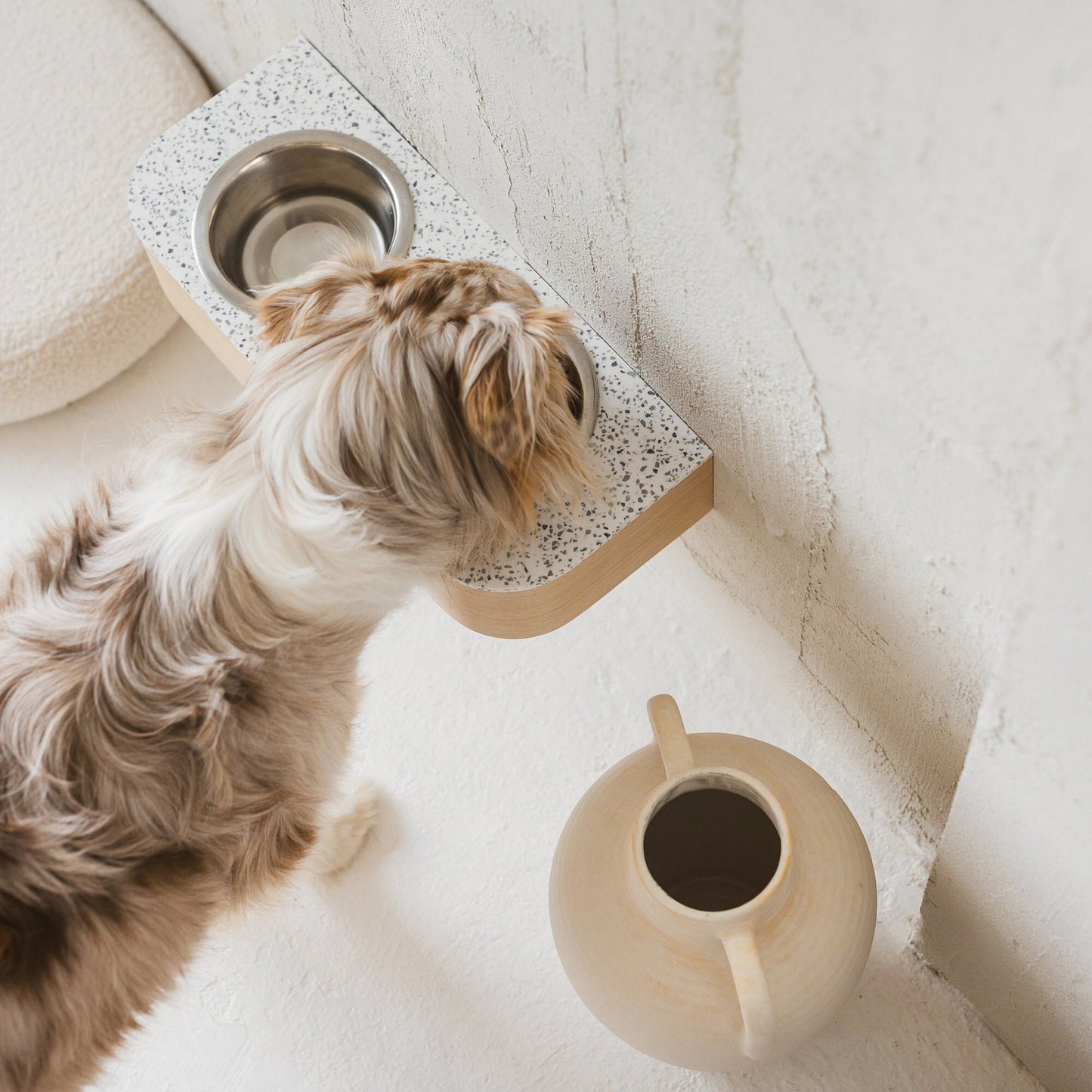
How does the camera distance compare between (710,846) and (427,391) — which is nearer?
(427,391)

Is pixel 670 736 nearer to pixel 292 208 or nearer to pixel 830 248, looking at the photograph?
pixel 830 248

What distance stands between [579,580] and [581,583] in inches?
0.6

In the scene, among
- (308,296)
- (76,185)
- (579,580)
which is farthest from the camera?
(76,185)

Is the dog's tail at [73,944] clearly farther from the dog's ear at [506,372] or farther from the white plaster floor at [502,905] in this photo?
the dog's ear at [506,372]

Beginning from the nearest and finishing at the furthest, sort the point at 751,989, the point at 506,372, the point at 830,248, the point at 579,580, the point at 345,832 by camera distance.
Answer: the point at 830,248 → the point at 751,989 → the point at 506,372 → the point at 579,580 → the point at 345,832

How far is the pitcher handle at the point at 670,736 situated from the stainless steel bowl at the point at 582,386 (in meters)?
0.42

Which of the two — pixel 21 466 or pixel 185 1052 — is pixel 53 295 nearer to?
pixel 21 466

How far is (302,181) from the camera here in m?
1.85

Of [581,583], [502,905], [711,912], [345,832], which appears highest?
[581,583]

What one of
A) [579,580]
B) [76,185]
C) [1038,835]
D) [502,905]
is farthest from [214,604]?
[76,185]

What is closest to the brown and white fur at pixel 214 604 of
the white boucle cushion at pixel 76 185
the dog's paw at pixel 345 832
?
the dog's paw at pixel 345 832

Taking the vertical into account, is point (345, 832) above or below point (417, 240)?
below

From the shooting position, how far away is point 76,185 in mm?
2246

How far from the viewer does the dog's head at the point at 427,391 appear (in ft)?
4.05
